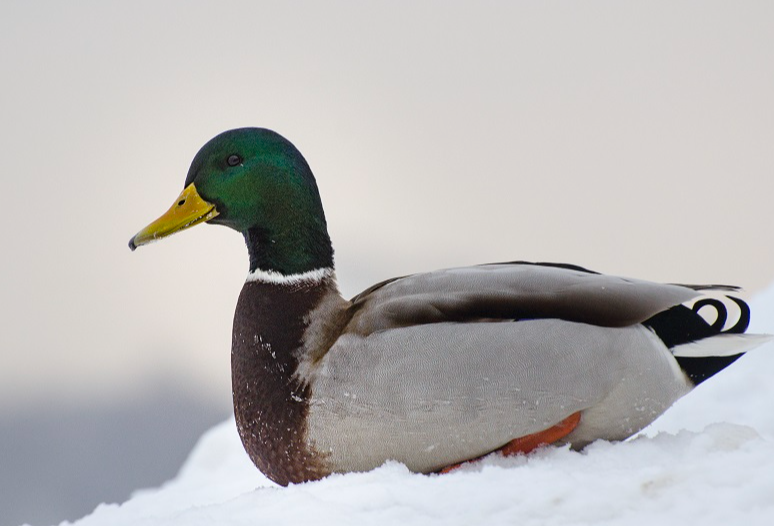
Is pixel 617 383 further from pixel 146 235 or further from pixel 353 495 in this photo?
pixel 146 235

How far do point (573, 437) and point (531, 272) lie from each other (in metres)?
0.51

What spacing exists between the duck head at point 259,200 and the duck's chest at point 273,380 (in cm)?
11

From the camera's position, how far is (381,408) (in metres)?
2.88

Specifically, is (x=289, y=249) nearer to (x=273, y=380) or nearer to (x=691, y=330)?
(x=273, y=380)

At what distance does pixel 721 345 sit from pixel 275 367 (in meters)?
1.37

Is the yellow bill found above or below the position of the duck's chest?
above

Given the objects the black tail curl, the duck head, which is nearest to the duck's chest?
the duck head

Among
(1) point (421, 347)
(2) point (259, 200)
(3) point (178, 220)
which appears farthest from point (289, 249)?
(1) point (421, 347)

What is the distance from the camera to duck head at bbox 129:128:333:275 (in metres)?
3.25

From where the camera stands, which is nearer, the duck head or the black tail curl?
the black tail curl

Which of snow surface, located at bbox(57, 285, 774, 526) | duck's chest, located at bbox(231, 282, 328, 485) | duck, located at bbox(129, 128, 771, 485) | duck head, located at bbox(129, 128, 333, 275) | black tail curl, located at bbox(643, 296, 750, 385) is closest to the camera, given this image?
snow surface, located at bbox(57, 285, 774, 526)

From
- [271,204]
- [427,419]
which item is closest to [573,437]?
[427,419]

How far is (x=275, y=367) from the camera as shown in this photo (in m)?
3.10

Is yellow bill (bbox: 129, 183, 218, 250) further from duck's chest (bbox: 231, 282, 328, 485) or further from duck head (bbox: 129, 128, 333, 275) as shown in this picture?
duck's chest (bbox: 231, 282, 328, 485)
